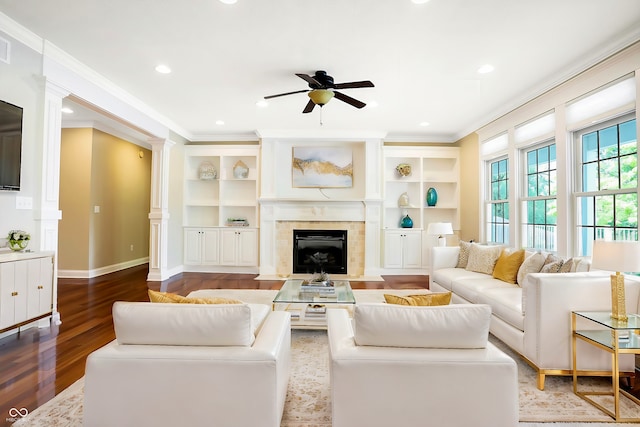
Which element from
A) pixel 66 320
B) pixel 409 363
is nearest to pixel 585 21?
pixel 409 363

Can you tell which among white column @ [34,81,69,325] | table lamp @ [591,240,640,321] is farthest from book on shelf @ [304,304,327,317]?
white column @ [34,81,69,325]

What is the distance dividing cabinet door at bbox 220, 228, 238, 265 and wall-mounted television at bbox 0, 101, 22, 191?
3707 mm

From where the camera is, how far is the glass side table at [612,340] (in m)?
1.98

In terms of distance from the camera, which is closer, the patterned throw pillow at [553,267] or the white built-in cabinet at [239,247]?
the patterned throw pillow at [553,267]

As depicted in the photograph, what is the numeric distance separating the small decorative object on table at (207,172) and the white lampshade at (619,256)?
6.11m

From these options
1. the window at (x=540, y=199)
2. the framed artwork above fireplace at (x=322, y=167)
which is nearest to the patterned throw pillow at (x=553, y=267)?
the window at (x=540, y=199)

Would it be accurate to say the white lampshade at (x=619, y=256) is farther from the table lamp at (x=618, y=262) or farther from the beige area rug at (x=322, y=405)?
the beige area rug at (x=322, y=405)

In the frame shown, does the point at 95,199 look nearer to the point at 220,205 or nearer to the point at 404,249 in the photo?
the point at 220,205

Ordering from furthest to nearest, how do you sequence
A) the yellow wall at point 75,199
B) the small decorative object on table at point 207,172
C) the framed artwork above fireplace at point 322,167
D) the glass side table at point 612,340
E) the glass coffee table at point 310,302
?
the small decorative object on table at point 207,172
the framed artwork above fireplace at point 322,167
the yellow wall at point 75,199
the glass coffee table at point 310,302
the glass side table at point 612,340

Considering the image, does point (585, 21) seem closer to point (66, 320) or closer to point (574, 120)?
point (574, 120)

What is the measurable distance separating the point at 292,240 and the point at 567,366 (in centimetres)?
469

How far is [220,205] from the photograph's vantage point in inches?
263

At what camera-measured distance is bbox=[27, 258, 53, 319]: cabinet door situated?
10.1ft

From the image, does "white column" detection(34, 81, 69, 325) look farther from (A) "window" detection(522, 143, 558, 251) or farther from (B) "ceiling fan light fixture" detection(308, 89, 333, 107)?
(A) "window" detection(522, 143, 558, 251)
